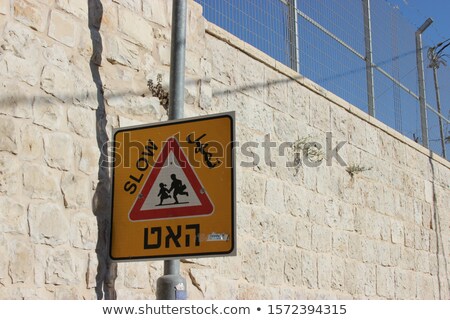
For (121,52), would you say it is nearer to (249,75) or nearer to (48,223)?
(48,223)

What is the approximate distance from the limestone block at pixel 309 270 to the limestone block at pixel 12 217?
3.22 m

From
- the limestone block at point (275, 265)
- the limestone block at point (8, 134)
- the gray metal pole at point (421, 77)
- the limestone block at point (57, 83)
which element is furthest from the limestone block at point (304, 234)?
the gray metal pole at point (421, 77)

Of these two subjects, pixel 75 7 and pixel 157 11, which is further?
pixel 157 11

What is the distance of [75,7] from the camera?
464 cm

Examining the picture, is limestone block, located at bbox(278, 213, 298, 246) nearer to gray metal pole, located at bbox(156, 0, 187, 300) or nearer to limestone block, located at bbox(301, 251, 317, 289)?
limestone block, located at bbox(301, 251, 317, 289)

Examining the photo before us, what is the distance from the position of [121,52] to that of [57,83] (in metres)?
0.63

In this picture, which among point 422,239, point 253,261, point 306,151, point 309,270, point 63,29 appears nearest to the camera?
point 63,29

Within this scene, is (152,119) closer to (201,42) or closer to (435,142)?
(201,42)

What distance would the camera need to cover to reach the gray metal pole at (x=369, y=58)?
355 inches

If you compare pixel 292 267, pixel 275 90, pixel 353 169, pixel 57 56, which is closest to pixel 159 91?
pixel 57 56

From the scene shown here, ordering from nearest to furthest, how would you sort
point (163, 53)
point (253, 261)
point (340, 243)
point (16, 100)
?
point (16, 100)
point (163, 53)
point (253, 261)
point (340, 243)

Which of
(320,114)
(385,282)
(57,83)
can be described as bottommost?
(385,282)

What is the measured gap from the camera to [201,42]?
5754 millimetres
